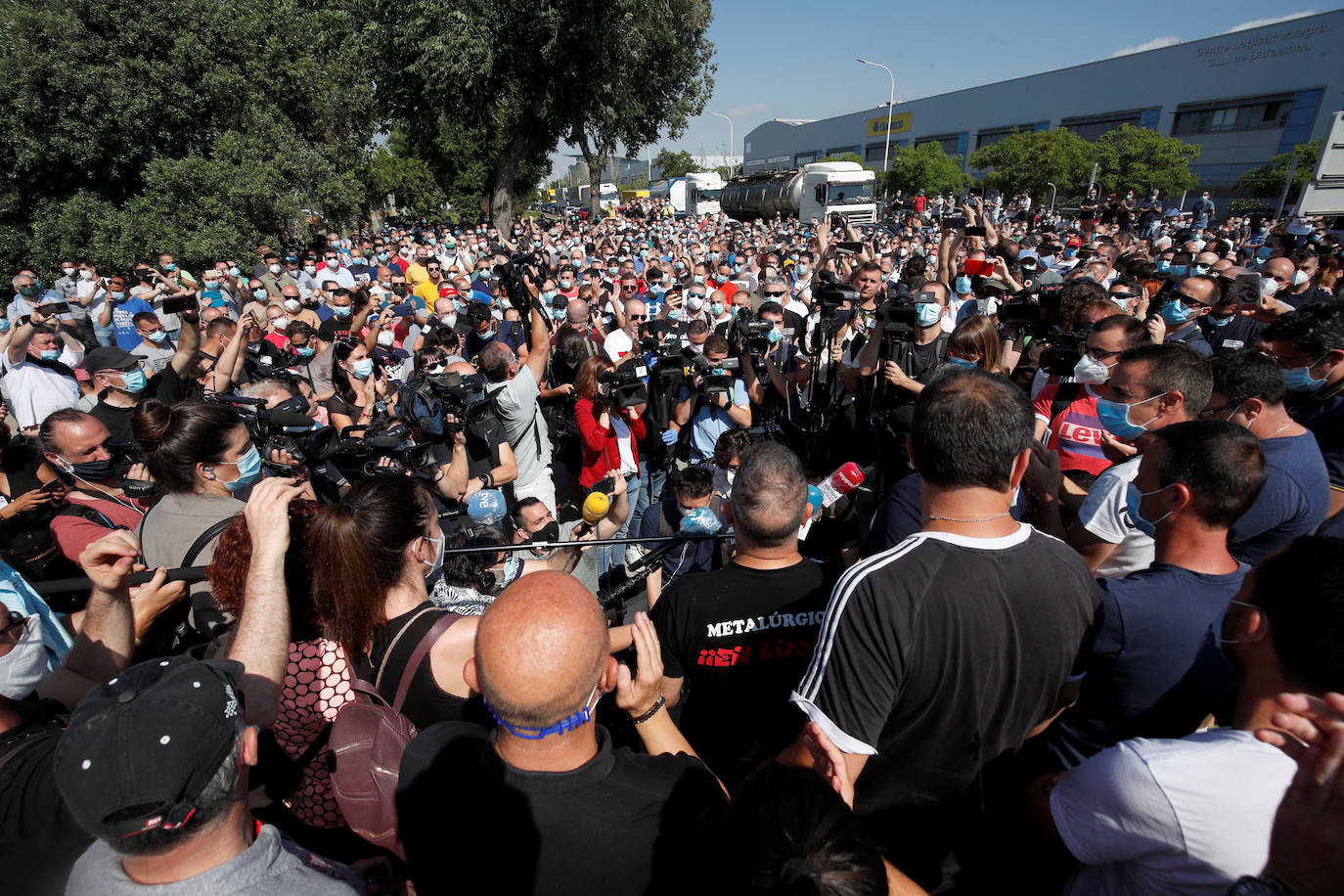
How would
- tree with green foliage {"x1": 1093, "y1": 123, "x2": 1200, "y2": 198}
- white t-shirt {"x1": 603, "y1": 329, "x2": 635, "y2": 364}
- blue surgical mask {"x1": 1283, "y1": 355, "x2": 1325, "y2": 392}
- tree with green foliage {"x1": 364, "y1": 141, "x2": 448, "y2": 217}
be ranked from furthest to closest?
1. tree with green foliage {"x1": 364, "y1": 141, "x2": 448, "y2": 217}
2. tree with green foliage {"x1": 1093, "y1": 123, "x2": 1200, "y2": 198}
3. white t-shirt {"x1": 603, "y1": 329, "x2": 635, "y2": 364}
4. blue surgical mask {"x1": 1283, "y1": 355, "x2": 1325, "y2": 392}

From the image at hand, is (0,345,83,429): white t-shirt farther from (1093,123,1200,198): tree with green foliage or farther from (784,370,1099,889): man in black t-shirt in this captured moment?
(1093,123,1200,198): tree with green foliage

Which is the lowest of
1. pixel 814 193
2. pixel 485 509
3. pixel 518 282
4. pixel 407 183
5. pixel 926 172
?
pixel 485 509

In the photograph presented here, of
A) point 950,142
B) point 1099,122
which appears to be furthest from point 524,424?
point 950,142

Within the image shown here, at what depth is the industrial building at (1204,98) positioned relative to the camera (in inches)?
1321

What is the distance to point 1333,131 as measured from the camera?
416 inches

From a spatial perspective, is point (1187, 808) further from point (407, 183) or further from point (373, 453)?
point (407, 183)

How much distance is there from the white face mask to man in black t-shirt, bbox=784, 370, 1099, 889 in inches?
79.6

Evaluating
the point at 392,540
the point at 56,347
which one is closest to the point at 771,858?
the point at 392,540

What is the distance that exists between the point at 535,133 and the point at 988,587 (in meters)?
26.0

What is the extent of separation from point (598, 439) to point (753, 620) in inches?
114

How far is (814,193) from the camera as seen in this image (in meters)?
29.7

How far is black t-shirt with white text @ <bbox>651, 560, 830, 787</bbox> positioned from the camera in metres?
2.07

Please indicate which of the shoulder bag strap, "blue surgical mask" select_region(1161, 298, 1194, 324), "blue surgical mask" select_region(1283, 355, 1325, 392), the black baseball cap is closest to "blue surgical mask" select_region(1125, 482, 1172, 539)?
"blue surgical mask" select_region(1283, 355, 1325, 392)

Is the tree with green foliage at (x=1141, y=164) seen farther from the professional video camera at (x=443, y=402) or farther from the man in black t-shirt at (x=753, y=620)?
the man in black t-shirt at (x=753, y=620)
